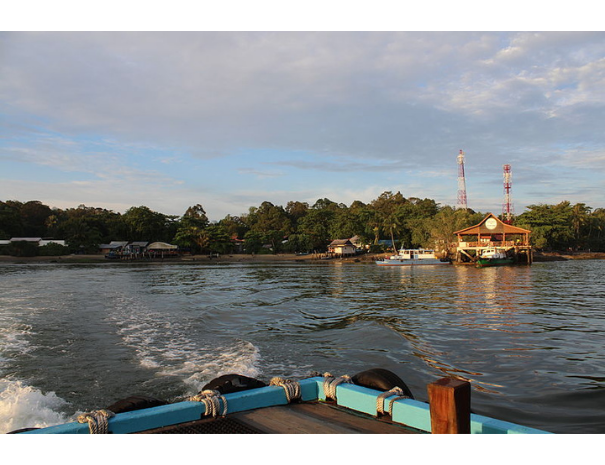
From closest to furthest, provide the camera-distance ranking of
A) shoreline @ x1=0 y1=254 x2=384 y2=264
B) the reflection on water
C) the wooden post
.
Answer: the wooden post < the reflection on water < shoreline @ x1=0 y1=254 x2=384 y2=264

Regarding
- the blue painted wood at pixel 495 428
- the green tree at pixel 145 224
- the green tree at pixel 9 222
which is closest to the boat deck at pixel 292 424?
the blue painted wood at pixel 495 428

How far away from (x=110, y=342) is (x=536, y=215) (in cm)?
7676

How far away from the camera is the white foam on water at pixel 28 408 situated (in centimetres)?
548

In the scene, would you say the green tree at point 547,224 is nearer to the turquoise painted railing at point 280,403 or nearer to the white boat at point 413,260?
the white boat at point 413,260

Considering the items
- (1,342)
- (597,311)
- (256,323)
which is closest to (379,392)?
(256,323)

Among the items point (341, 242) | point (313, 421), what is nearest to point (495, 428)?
point (313, 421)

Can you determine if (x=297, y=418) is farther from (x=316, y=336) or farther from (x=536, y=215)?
(x=536, y=215)

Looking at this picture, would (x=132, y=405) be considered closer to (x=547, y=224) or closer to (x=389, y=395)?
(x=389, y=395)

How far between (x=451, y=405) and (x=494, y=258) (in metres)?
51.3

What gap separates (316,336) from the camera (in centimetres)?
1067

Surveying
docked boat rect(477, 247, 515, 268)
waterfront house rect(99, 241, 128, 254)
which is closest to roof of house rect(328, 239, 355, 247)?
docked boat rect(477, 247, 515, 268)

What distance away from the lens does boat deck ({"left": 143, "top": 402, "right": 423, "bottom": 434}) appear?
3766mm

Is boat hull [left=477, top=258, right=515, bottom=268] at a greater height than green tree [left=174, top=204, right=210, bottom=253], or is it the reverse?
green tree [left=174, top=204, right=210, bottom=253]

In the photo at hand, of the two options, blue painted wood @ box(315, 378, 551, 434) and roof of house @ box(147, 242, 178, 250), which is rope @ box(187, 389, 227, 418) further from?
roof of house @ box(147, 242, 178, 250)
